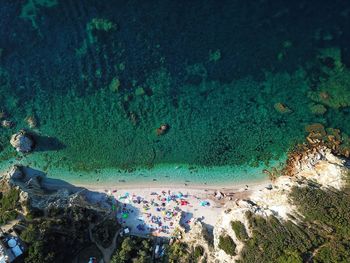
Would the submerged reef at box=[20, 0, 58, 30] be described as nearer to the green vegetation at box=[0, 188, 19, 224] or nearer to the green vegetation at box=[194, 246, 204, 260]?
the green vegetation at box=[0, 188, 19, 224]

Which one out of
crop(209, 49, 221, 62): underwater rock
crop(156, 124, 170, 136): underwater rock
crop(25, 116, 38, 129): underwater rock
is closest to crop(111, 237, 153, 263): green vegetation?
crop(156, 124, 170, 136): underwater rock

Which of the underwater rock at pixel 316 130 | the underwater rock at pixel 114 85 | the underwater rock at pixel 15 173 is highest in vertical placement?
the underwater rock at pixel 114 85

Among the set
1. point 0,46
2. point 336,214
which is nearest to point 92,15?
point 0,46

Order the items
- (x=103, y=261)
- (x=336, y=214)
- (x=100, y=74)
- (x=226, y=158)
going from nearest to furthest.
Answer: (x=336, y=214) → (x=103, y=261) → (x=226, y=158) → (x=100, y=74)

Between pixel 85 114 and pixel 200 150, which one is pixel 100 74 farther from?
pixel 200 150

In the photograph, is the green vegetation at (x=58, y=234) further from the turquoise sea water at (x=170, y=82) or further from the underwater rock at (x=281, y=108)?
the underwater rock at (x=281, y=108)

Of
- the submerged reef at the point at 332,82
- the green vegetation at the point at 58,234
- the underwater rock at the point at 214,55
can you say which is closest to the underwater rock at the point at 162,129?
the underwater rock at the point at 214,55

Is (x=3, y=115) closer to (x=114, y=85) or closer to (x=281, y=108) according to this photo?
(x=114, y=85)

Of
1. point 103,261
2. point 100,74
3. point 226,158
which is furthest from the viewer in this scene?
point 100,74
